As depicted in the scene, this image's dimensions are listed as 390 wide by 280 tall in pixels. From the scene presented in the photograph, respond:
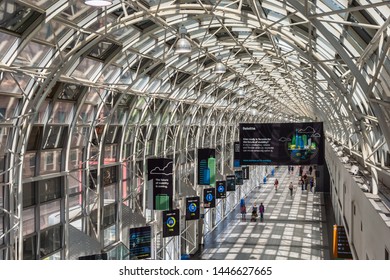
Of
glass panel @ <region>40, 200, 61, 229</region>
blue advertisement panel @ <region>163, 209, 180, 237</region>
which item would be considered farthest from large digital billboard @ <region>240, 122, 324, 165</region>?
glass panel @ <region>40, 200, 61, 229</region>

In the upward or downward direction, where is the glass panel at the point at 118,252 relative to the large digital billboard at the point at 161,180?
downward

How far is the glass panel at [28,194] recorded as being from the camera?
791 inches

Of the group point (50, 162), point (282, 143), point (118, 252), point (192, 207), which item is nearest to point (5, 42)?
point (50, 162)

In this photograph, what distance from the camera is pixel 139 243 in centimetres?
2541

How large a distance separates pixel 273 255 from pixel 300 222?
12.6 m

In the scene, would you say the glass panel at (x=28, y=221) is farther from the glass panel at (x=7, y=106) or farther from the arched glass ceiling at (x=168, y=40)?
the arched glass ceiling at (x=168, y=40)

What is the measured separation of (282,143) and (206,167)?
903 centimetres

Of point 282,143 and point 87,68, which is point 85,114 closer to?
point 87,68

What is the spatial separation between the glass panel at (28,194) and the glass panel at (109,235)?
6944 mm

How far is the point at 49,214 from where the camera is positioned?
2175cm

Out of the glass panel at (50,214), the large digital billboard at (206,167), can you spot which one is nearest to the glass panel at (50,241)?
the glass panel at (50,214)
